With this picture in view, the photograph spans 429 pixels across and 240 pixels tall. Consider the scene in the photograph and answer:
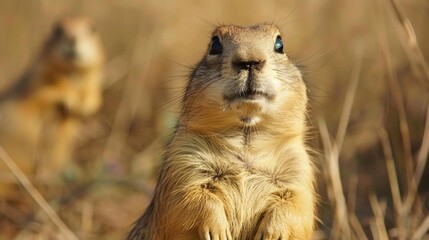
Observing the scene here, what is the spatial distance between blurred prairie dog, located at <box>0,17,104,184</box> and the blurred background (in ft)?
0.67

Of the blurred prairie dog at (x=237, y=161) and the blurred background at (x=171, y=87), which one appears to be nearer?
the blurred prairie dog at (x=237, y=161)

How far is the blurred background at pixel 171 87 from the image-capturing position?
269 inches

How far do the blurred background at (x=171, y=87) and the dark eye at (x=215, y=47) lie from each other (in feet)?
7.31

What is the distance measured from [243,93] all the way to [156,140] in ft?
15.1

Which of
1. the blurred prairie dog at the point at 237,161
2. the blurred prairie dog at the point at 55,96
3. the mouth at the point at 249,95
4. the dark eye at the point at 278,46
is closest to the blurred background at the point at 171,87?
the blurred prairie dog at the point at 55,96

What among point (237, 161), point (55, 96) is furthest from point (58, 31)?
point (237, 161)

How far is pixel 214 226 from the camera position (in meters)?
3.78

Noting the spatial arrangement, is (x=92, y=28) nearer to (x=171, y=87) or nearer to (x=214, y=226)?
(x=171, y=87)

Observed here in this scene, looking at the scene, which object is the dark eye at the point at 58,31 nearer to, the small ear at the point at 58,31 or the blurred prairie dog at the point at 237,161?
the small ear at the point at 58,31

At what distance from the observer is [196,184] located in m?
3.89

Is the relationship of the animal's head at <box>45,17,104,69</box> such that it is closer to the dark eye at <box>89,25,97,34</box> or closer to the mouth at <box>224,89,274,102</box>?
the dark eye at <box>89,25,97,34</box>

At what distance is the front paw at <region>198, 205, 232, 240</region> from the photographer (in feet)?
12.4

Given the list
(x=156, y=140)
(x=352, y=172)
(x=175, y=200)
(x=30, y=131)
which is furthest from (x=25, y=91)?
(x=175, y=200)

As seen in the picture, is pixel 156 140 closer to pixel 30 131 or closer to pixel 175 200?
pixel 30 131
